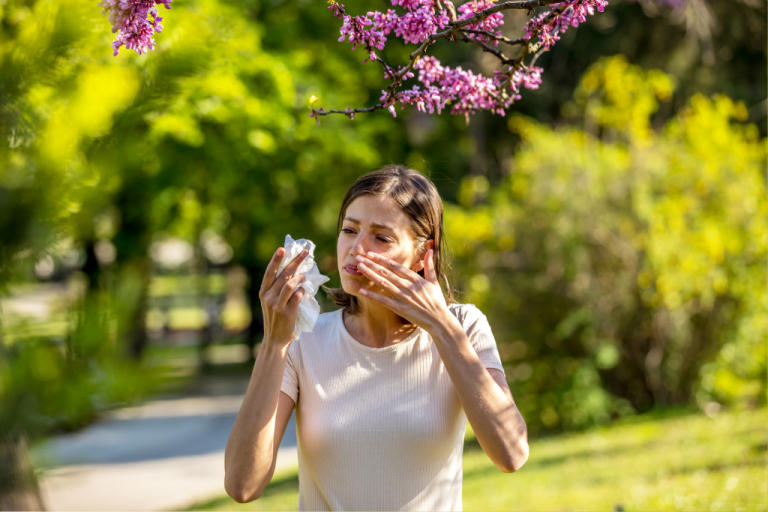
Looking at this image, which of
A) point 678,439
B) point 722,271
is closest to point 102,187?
point 678,439

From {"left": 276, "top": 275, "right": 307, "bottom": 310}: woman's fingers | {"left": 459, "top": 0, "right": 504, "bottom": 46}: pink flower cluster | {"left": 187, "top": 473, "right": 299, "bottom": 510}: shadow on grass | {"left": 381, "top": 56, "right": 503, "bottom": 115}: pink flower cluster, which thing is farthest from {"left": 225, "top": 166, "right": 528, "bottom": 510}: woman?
{"left": 187, "top": 473, "right": 299, "bottom": 510}: shadow on grass

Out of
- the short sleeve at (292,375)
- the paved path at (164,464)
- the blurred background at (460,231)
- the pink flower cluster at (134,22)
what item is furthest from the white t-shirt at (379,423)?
the paved path at (164,464)

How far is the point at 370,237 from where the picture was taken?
6.65 ft

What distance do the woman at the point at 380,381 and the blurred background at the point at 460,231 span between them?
41cm

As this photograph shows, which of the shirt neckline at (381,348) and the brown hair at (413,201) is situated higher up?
the brown hair at (413,201)

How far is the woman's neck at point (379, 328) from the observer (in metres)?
2.15

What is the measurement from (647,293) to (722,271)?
2.76 feet

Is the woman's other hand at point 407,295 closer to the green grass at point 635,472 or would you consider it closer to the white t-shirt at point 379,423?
the white t-shirt at point 379,423

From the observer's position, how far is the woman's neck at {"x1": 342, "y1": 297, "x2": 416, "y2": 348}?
2152 mm

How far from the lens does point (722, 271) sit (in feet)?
25.0

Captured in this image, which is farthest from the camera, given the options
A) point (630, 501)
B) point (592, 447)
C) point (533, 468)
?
point (592, 447)

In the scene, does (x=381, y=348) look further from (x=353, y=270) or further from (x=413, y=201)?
(x=413, y=201)

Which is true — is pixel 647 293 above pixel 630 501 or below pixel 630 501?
above

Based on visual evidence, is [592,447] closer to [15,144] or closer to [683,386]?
[683,386]
